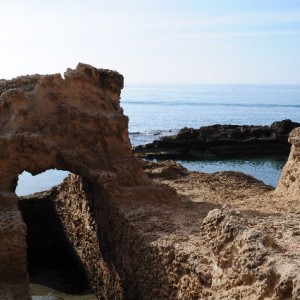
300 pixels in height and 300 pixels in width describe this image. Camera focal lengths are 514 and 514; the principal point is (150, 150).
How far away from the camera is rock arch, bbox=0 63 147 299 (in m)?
10.2

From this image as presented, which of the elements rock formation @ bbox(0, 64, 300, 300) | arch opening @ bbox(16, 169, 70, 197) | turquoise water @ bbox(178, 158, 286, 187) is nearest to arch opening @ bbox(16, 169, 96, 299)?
rock formation @ bbox(0, 64, 300, 300)

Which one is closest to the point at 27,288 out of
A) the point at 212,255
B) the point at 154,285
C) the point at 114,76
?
the point at 154,285

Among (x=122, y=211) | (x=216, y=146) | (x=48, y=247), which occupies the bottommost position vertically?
(x=48, y=247)

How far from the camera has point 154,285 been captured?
7.69 m

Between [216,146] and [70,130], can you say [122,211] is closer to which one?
[70,130]

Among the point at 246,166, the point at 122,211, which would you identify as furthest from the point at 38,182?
Result: the point at 122,211

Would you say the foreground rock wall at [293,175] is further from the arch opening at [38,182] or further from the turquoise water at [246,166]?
the turquoise water at [246,166]

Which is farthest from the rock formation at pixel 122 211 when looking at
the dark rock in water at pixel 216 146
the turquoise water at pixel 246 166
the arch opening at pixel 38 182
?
the dark rock in water at pixel 216 146

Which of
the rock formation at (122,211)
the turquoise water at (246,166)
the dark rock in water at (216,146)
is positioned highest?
the rock formation at (122,211)

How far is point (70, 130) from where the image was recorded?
10.8 meters

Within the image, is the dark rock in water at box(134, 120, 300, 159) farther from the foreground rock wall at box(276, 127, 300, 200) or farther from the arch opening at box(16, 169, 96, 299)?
the foreground rock wall at box(276, 127, 300, 200)

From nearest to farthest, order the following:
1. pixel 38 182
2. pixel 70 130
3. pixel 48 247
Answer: pixel 70 130
pixel 48 247
pixel 38 182

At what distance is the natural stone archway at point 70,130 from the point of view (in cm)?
1016

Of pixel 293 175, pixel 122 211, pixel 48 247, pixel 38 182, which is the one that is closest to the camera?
pixel 122 211
